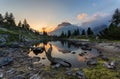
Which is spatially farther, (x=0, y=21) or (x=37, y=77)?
(x=0, y=21)

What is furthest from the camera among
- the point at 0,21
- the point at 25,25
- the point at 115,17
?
the point at 25,25

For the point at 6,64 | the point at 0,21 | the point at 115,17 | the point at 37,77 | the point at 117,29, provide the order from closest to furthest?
the point at 37,77
the point at 6,64
the point at 117,29
the point at 115,17
the point at 0,21

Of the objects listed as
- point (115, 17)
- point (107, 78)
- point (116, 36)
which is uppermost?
point (115, 17)

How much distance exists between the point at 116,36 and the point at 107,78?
6116 cm

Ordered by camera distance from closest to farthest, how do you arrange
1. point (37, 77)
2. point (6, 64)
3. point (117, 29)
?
1. point (37, 77)
2. point (6, 64)
3. point (117, 29)

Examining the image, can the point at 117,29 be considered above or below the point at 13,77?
above

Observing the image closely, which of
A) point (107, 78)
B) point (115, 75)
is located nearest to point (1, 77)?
point (107, 78)

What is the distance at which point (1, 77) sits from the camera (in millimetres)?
19250

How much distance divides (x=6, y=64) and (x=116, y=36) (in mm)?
64601

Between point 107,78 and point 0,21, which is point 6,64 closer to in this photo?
point 107,78

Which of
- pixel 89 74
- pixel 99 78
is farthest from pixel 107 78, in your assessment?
pixel 89 74

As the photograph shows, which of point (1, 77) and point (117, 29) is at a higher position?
point (117, 29)

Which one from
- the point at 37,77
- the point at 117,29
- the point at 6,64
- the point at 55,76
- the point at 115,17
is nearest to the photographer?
the point at 37,77

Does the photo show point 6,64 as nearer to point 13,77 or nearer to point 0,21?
point 13,77
